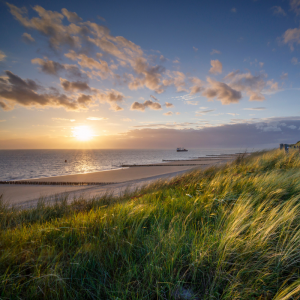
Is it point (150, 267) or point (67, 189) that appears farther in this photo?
point (67, 189)

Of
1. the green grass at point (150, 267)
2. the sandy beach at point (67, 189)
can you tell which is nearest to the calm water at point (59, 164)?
the sandy beach at point (67, 189)

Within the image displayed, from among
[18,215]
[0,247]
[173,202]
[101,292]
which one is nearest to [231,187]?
[173,202]

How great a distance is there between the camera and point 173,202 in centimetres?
448

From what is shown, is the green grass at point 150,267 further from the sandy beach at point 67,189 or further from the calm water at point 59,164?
the calm water at point 59,164

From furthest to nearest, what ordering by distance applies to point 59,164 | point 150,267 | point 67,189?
point 59,164
point 67,189
point 150,267

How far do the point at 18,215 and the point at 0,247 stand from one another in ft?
8.75

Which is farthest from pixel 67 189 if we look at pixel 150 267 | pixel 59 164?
pixel 59 164

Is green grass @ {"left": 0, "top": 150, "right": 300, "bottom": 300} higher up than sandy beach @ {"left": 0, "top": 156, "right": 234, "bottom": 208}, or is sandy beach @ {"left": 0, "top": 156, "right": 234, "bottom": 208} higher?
green grass @ {"left": 0, "top": 150, "right": 300, "bottom": 300}

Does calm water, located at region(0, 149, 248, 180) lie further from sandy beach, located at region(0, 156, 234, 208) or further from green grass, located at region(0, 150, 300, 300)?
green grass, located at region(0, 150, 300, 300)

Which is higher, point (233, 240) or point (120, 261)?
point (233, 240)

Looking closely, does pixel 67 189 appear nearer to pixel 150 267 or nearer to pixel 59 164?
pixel 150 267

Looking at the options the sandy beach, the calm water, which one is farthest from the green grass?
the calm water

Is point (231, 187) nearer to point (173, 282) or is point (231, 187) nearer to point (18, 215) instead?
point (173, 282)

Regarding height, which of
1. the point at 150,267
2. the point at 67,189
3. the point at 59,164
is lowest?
the point at 59,164
